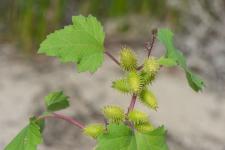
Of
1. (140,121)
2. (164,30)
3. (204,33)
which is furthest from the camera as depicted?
(204,33)

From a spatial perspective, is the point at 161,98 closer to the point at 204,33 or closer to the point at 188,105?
the point at 188,105

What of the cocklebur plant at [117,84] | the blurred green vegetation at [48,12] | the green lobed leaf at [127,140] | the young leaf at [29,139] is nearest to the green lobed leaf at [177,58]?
the cocklebur plant at [117,84]

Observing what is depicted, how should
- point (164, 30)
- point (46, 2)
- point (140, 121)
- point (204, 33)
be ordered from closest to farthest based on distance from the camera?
point (140, 121)
point (164, 30)
point (46, 2)
point (204, 33)

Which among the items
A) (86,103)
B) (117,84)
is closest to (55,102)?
(117,84)

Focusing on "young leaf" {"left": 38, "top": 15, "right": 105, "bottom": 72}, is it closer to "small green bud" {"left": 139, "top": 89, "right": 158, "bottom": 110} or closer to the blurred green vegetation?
"small green bud" {"left": 139, "top": 89, "right": 158, "bottom": 110}

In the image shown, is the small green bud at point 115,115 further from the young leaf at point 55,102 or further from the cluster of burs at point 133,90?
the young leaf at point 55,102

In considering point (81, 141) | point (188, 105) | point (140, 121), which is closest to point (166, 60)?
point (140, 121)

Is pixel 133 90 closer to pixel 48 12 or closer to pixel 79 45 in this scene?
pixel 79 45
